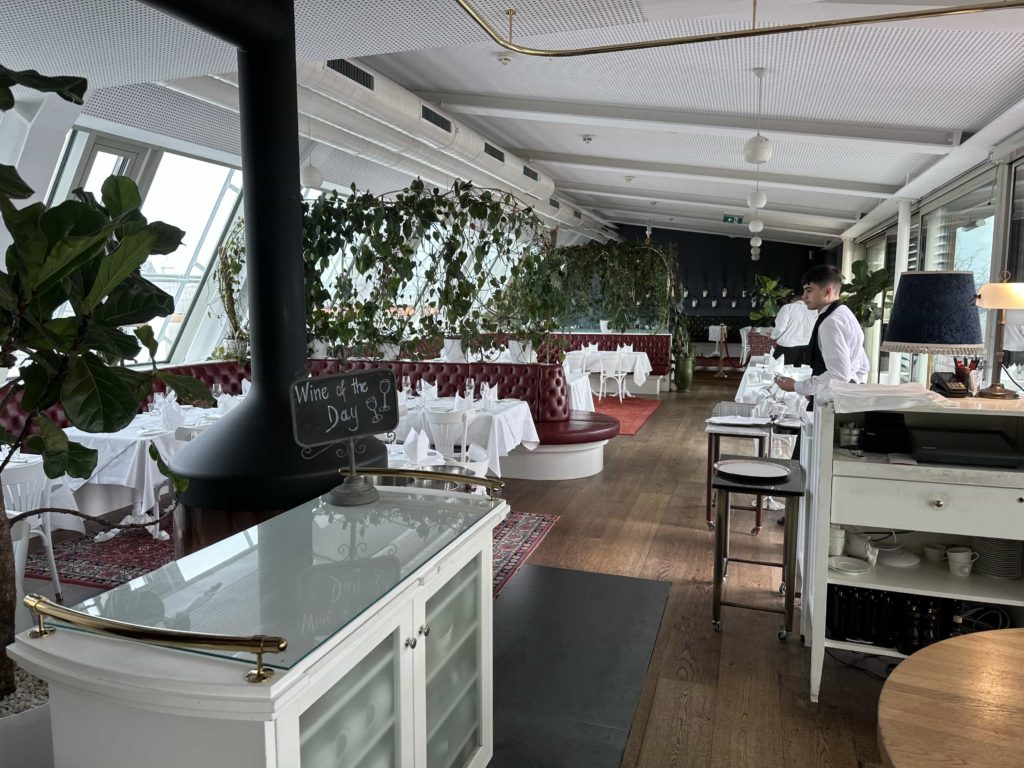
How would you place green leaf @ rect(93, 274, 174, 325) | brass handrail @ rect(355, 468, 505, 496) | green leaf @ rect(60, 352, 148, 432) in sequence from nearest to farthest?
green leaf @ rect(60, 352, 148, 432) < green leaf @ rect(93, 274, 174, 325) < brass handrail @ rect(355, 468, 505, 496)

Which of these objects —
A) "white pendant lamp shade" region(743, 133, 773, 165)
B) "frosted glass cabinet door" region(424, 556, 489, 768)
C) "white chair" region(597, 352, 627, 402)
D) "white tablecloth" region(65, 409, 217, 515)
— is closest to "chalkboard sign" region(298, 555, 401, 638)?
"frosted glass cabinet door" region(424, 556, 489, 768)

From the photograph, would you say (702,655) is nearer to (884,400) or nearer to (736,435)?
(884,400)

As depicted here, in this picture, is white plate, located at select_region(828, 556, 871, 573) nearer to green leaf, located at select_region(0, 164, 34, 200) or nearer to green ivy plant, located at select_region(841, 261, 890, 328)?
green leaf, located at select_region(0, 164, 34, 200)

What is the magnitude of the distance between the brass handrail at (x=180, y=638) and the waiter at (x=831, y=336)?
3.58 metres

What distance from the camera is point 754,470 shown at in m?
3.37

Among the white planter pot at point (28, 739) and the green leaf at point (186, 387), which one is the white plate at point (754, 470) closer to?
the green leaf at point (186, 387)

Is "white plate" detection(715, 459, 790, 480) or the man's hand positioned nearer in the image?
"white plate" detection(715, 459, 790, 480)

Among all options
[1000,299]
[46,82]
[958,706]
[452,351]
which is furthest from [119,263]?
[452,351]

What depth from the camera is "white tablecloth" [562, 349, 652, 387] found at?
37.6ft

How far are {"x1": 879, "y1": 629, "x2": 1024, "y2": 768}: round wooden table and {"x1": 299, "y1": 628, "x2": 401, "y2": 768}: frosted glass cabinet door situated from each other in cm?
95

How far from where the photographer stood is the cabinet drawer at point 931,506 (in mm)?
2537

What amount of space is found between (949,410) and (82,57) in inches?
175

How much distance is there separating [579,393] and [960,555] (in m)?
6.04

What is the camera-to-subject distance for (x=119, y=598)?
54.3 inches
